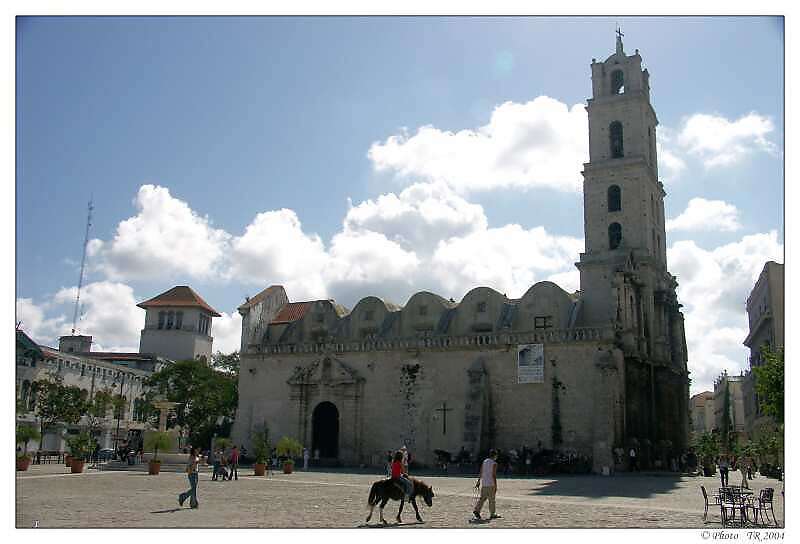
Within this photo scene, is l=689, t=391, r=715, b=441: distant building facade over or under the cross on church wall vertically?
over

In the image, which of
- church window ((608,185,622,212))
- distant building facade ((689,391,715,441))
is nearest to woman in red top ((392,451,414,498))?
church window ((608,185,622,212))

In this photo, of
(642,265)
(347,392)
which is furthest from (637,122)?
(347,392)

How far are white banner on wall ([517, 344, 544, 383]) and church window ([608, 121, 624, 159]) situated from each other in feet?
45.0

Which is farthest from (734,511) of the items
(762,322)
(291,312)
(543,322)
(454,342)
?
(762,322)

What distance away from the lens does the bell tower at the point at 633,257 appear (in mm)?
40375

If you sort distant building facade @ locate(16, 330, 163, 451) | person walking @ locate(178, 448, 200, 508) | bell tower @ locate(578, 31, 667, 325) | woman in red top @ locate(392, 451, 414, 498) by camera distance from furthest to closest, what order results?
1. distant building facade @ locate(16, 330, 163, 451)
2. bell tower @ locate(578, 31, 667, 325)
3. person walking @ locate(178, 448, 200, 508)
4. woman in red top @ locate(392, 451, 414, 498)

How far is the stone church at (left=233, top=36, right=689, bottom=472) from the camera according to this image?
3800 cm

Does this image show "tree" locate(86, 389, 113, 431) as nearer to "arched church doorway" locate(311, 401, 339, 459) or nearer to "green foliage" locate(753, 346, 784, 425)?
"arched church doorway" locate(311, 401, 339, 459)

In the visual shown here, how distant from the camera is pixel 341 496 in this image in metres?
21.6

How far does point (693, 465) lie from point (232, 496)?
1157 inches

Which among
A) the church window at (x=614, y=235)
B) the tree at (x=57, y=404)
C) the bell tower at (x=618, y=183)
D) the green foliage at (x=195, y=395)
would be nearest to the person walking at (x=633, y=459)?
the bell tower at (x=618, y=183)

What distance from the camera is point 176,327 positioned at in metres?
77.1

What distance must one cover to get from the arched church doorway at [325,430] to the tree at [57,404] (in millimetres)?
17257

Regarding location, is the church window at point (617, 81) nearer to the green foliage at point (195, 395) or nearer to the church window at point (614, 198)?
the church window at point (614, 198)
